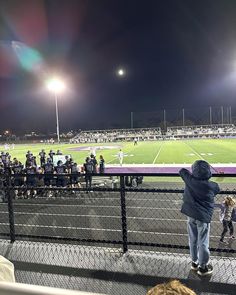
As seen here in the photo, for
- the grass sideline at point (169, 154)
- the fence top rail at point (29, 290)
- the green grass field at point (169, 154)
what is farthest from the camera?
the green grass field at point (169, 154)

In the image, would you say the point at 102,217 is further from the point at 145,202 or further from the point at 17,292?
the point at 17,292

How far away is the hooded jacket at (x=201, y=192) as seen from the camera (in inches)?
187

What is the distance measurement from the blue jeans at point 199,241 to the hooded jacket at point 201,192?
119 mm

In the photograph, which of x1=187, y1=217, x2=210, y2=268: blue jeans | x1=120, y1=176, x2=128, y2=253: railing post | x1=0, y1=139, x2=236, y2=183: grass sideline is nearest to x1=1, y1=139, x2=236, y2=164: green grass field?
x1=0, y1=139, x2=236, y2=183: grass sideline

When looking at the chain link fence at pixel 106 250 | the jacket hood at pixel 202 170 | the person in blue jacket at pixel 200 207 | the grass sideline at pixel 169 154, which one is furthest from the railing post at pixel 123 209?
the grass sideline at pixel 169 154

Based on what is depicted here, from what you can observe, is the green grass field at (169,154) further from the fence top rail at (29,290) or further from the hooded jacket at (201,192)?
the fence top rail at (29,290)

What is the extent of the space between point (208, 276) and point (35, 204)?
10313 millimetres

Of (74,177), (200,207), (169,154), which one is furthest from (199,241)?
(169,154)

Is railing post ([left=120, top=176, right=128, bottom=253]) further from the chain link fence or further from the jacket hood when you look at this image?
the jacket hood

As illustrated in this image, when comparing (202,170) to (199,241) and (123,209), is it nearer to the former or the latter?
(199,241)

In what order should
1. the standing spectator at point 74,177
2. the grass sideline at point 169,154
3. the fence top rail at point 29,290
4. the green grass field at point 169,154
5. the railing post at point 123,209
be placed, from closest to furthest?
the fence top rail at point 29,290
the railing post at point 123,209
the standing spectator at point 74,177
the grass sideline at point 169,154
the green grass field at point 169,154

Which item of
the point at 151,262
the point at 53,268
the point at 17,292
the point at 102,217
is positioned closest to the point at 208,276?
the point at 151,262

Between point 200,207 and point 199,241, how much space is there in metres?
0.47

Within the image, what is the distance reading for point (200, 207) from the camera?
4762mm
